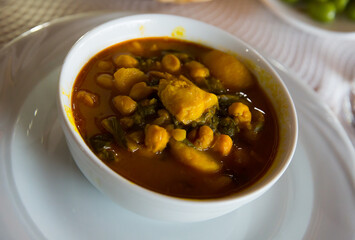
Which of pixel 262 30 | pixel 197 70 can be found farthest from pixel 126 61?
pixel 262 30

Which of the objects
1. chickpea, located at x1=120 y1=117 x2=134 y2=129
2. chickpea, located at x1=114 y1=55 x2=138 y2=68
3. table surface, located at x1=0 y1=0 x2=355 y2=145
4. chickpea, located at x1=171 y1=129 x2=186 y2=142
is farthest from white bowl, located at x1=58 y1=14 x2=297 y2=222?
table surface, located at x1=0 y1=0 x2=355 y2=145

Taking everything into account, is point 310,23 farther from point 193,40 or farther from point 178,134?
point 178,134

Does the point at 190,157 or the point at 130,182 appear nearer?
the point at 130,182

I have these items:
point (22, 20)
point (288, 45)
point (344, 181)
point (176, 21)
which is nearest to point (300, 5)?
point (288, 45)

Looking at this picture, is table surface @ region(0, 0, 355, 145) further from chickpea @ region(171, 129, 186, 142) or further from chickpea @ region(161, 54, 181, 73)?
chickpea @ region(171, 129, 186, 142)

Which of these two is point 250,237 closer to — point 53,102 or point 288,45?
point 53,102

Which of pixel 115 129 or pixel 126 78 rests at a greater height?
pixel 126 78

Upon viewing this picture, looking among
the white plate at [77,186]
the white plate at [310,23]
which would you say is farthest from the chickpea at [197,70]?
the white plate at [310,23]
